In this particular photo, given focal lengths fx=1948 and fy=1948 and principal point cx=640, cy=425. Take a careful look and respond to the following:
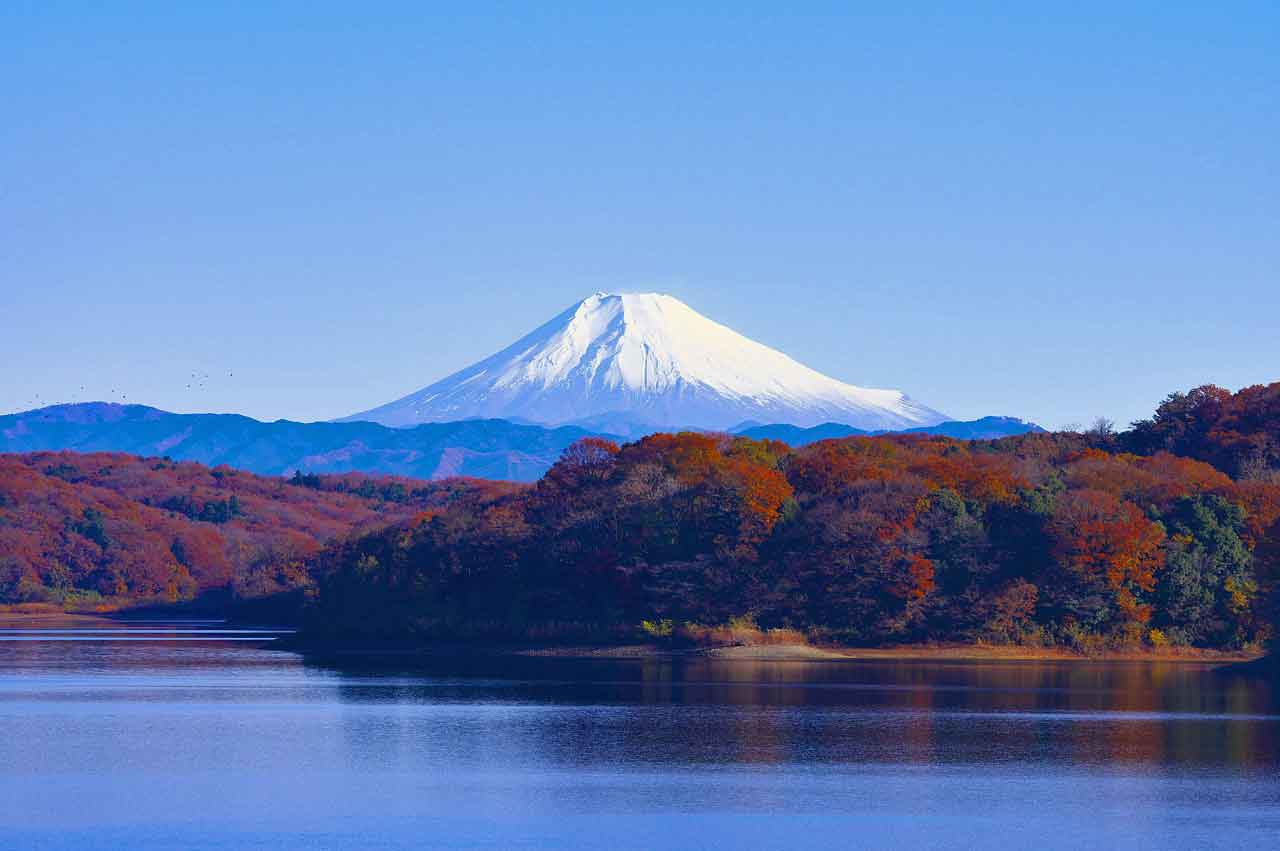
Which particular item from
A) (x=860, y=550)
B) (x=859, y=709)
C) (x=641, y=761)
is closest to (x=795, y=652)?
(x=860, y=550)

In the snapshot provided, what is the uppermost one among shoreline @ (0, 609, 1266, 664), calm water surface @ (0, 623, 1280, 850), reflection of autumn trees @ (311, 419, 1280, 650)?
reflection of autumn trees @ (311, 419, 1280, 650)

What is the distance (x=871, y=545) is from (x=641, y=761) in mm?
45160

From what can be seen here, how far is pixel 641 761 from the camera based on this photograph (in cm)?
4988

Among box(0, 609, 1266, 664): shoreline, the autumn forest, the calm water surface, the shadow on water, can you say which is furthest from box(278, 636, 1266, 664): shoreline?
the calm water surface

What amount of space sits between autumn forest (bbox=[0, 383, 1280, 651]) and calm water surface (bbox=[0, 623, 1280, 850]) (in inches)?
417

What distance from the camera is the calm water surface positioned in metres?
39.2

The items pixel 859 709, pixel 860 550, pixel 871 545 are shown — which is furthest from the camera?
pixel 860 550

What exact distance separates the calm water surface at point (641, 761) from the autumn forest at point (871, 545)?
34.7ft

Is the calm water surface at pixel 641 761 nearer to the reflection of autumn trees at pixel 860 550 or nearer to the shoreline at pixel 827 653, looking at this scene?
the shoreline at pixel 827 653

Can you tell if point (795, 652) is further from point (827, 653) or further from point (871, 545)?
point (871, 545)

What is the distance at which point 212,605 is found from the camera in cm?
17638

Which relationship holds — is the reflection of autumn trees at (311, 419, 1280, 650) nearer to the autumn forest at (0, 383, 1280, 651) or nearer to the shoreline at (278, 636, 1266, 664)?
the autumn forest at (0, 383, 1280, 651)

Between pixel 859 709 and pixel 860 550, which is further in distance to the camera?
pixel 860 550

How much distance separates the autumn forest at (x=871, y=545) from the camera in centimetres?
9156
